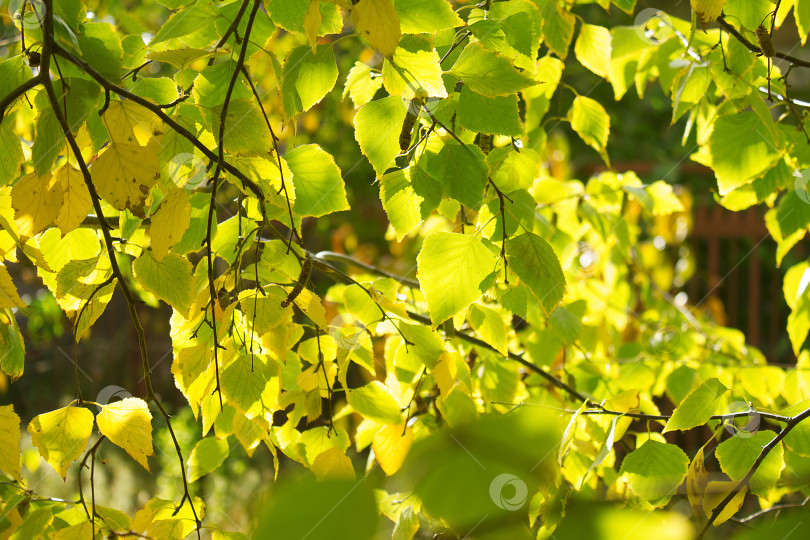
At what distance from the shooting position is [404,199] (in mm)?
594

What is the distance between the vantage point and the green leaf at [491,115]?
21.6 inches

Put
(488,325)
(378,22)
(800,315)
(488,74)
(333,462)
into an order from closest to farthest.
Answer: (378,22) → (488,74) → (333,462) → (488,325) → (800,315)

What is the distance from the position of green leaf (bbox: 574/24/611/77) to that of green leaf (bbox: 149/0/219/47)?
61cm

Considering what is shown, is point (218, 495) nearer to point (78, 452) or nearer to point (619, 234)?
point (619, 234)

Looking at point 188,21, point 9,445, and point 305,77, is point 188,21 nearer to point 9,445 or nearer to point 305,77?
point 305,77

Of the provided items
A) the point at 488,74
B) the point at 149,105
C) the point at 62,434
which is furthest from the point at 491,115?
the point at 62,434

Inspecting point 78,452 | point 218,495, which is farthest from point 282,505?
point 218,495

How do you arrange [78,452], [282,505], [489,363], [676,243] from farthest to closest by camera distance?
[676,243]
[489,363]
[78,452]
[282,505]

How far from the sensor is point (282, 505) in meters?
0.15

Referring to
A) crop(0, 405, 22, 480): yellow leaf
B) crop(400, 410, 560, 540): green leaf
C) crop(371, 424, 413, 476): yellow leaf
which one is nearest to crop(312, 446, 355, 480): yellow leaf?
crop(371, 424, 413, 476): yellow leaf

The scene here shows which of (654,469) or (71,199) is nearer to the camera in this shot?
(71,199)

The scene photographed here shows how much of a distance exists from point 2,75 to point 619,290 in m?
1.47

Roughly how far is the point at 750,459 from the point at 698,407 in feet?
0.22

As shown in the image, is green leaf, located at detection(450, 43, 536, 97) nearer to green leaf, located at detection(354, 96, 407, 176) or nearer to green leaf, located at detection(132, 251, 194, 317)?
green leaf, located at detection(354, 96, 407, 176)
